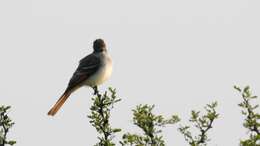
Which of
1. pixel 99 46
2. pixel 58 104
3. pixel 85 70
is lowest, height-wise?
pixel 58 104

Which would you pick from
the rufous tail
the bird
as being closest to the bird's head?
the bird

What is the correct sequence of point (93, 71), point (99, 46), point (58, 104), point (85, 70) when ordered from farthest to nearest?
point (99, 46), point (93, 71), point (85, 70), point (58, 104)

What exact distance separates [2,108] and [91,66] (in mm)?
9759

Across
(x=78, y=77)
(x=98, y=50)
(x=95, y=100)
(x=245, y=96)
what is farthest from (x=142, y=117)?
(x=98, y=50)

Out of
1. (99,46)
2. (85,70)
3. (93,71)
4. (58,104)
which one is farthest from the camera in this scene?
(99,46)

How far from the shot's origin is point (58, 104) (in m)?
17.8

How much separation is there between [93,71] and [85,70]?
40 cm

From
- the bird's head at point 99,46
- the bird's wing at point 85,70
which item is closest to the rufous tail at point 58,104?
the bird's wing at point 85,70

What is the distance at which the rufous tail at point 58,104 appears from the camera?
17.3m

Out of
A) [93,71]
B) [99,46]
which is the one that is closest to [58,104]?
[93,71]

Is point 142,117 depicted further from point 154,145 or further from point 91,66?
point 91,66

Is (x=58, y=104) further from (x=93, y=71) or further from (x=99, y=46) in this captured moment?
(x=99, y=46)

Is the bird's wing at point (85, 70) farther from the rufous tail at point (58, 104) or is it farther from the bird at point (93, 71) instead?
the rufous tail at point (58, 104)

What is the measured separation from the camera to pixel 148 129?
38.0 ft
